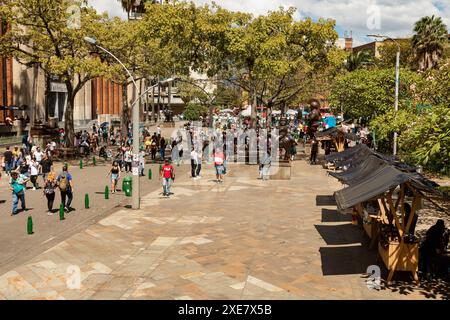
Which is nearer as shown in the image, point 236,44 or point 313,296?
point 313,296

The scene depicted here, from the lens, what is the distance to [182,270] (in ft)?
37.6

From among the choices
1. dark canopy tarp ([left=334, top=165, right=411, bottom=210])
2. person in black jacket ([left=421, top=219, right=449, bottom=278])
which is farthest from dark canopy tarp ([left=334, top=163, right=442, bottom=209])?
person in black jacket ([left=421, top=219, right=449, bottom=278])

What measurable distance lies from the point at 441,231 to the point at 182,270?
5.88m

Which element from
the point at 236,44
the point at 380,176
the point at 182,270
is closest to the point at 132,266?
the point at 182,270

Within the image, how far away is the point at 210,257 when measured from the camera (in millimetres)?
12445

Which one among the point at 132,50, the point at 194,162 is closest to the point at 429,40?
the point at 132,50

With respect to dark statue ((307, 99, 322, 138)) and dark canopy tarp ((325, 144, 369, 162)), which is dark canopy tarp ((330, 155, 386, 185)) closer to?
dark canopy tarp ((325, 144, 369, 162))

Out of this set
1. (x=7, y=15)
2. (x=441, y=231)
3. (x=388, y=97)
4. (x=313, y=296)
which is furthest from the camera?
(x=388, y=97)

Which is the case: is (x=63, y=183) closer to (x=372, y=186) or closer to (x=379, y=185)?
(x=372, y=186)

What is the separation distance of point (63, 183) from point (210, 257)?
283 inches

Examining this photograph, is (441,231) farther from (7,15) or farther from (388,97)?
(7,15)

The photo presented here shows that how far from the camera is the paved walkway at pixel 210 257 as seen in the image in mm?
10125

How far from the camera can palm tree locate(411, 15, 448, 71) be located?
5147 centimetres
